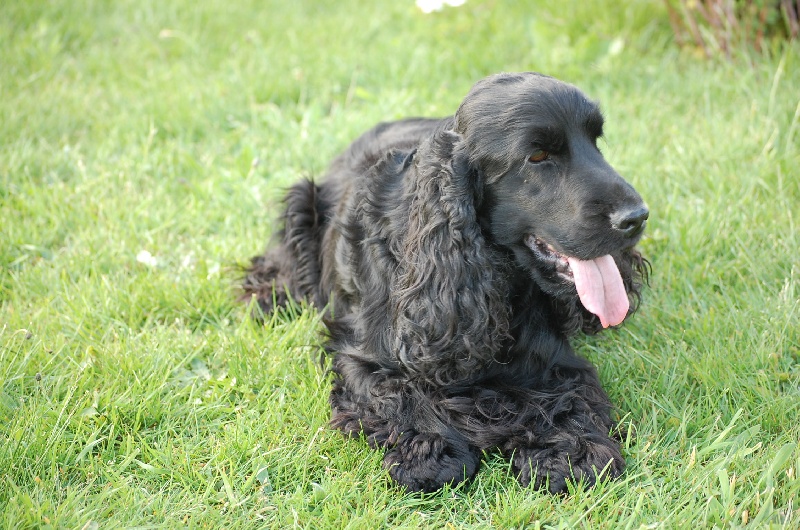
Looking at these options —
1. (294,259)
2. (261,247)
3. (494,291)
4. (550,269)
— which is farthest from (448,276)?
(261,247)

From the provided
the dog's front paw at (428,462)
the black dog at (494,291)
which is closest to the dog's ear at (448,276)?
the black dog at (494,291)

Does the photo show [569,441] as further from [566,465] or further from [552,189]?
[552,189]

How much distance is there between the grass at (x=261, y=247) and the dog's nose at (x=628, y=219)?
0.69m

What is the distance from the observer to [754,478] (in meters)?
2.36

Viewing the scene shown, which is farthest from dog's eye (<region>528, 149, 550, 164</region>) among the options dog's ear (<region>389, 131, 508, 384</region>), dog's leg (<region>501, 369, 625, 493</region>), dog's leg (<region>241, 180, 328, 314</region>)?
dog's leg (<region>241, 180, 328, 314</region>)

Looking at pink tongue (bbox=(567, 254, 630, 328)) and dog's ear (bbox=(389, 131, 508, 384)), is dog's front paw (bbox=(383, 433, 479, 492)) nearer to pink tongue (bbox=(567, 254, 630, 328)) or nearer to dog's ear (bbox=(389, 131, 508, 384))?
dog's ear (bbox=(389, 131, 508, 384))

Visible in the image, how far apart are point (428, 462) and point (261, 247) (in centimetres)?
174

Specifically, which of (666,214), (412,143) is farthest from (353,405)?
(666,214)

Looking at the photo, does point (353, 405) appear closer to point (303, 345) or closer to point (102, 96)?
point (303, 345)

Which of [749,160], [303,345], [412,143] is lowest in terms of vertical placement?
[303,345]

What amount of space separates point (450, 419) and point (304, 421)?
0.51m

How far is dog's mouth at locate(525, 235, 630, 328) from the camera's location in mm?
2539

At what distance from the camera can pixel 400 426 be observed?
266 cm

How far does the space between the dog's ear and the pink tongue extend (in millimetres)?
249
